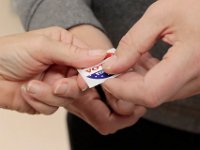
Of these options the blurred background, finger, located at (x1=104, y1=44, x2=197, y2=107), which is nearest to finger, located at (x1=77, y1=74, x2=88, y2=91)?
finger, located at (x1=104, y1=44, x2=197, y2=107)

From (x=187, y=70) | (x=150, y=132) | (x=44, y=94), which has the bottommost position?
A: (x=150, y=132)

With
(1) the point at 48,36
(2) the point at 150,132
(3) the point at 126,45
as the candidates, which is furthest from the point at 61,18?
(2) the point at 150,132

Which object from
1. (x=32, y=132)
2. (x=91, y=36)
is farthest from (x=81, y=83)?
(x=32, y=132)

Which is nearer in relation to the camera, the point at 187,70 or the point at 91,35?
the point at 187,70

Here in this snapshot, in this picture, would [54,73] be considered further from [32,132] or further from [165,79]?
[32,132]

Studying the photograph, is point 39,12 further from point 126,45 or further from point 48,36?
point 126,45

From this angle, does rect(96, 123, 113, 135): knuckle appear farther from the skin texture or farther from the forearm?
the forearm

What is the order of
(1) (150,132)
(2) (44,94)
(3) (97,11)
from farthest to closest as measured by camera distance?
(1) (150,132)
(3) (97,11)
(2) (44,94)
